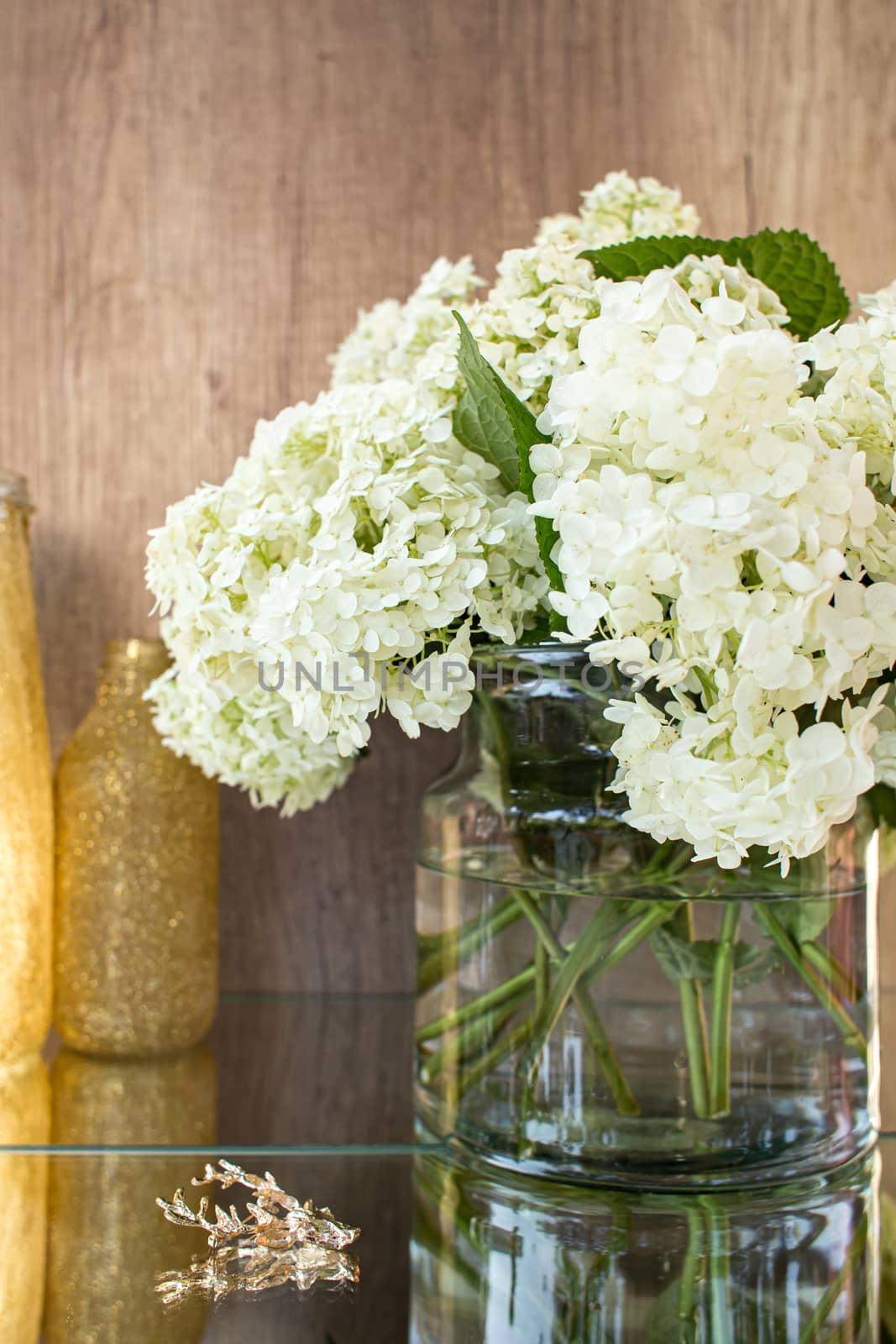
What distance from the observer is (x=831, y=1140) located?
1.92 ft

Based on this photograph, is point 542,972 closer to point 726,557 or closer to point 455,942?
point 455,942

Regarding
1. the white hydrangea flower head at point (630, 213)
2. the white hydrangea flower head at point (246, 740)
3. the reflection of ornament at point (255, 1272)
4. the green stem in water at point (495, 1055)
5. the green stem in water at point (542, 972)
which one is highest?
the white hydrangea flower head at point (630, 213)

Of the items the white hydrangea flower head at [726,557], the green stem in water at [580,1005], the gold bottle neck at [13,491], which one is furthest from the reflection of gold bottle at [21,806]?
the white hydrangea flower head at [726,557]

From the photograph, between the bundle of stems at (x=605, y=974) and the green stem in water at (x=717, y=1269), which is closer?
the green stem in water at (x=717, y=1269)

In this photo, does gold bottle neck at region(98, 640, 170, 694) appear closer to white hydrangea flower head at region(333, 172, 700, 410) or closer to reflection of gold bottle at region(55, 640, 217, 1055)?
reflection of gold bottle at region(55, 640, 217, 1055)

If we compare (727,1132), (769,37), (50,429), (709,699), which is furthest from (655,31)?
(727,1132)

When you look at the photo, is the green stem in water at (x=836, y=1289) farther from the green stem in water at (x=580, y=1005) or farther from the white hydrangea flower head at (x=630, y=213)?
the white hydrangea flower head at (x=630, y=213)

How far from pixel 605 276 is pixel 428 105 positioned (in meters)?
0.40

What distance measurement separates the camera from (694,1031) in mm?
560

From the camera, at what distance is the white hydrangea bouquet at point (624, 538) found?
40cm

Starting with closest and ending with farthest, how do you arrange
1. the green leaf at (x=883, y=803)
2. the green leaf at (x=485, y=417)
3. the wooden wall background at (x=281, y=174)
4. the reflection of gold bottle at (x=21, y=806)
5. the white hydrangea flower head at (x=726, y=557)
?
1. the white hydrangea flower head at (x=726, y=557)
2. the green leaf at (x=485, y=417)
3. the green leaf at (x=883, y=803)
4. the reflection of gold bottle at (x=21, y=806)
5. the wooden wall background at (x=281, y=174)

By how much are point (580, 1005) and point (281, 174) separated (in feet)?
2.21

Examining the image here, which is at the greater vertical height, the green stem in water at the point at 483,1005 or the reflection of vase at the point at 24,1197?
the green stem in water at the point at 483,1005

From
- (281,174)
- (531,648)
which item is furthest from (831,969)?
(281,174)
